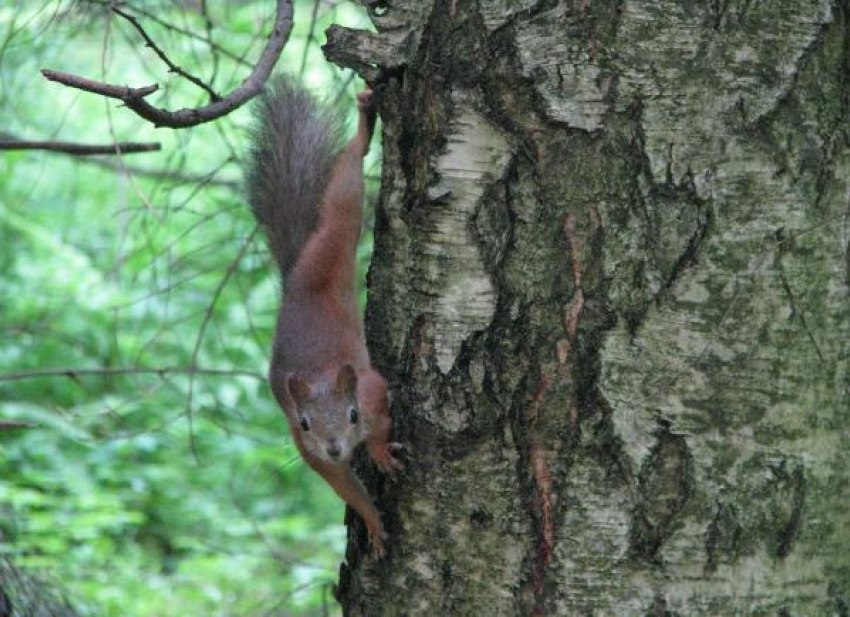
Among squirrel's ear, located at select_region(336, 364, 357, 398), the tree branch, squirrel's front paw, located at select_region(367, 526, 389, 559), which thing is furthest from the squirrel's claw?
the tree branch

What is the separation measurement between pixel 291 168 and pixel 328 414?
0.56m

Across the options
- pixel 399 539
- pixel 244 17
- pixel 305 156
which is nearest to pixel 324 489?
pixel 244 17

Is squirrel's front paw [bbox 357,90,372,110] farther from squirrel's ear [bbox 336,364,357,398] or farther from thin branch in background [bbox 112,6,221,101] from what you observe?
squirrel's ear [bbox 336,364,357,398]

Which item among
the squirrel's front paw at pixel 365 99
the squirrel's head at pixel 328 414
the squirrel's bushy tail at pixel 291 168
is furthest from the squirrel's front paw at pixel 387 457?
the squirrel's bushy tail at pixel 291 168

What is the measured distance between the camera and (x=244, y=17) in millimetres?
3328

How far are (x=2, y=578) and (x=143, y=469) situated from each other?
325 centimetres

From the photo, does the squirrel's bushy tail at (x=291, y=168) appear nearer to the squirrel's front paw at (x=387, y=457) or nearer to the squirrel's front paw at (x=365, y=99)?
the squirrel's front paw at (x=365, y=99)

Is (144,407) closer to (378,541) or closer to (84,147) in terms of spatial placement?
(84,147)

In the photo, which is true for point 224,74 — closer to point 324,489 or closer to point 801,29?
point 324,489

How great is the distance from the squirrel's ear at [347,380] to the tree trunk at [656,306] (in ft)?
2.06

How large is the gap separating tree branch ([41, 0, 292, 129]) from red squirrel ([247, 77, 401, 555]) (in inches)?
13.6

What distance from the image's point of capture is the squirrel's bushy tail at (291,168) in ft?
7.31

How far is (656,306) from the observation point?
1.34 metres

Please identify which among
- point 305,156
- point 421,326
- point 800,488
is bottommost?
point 800,488
